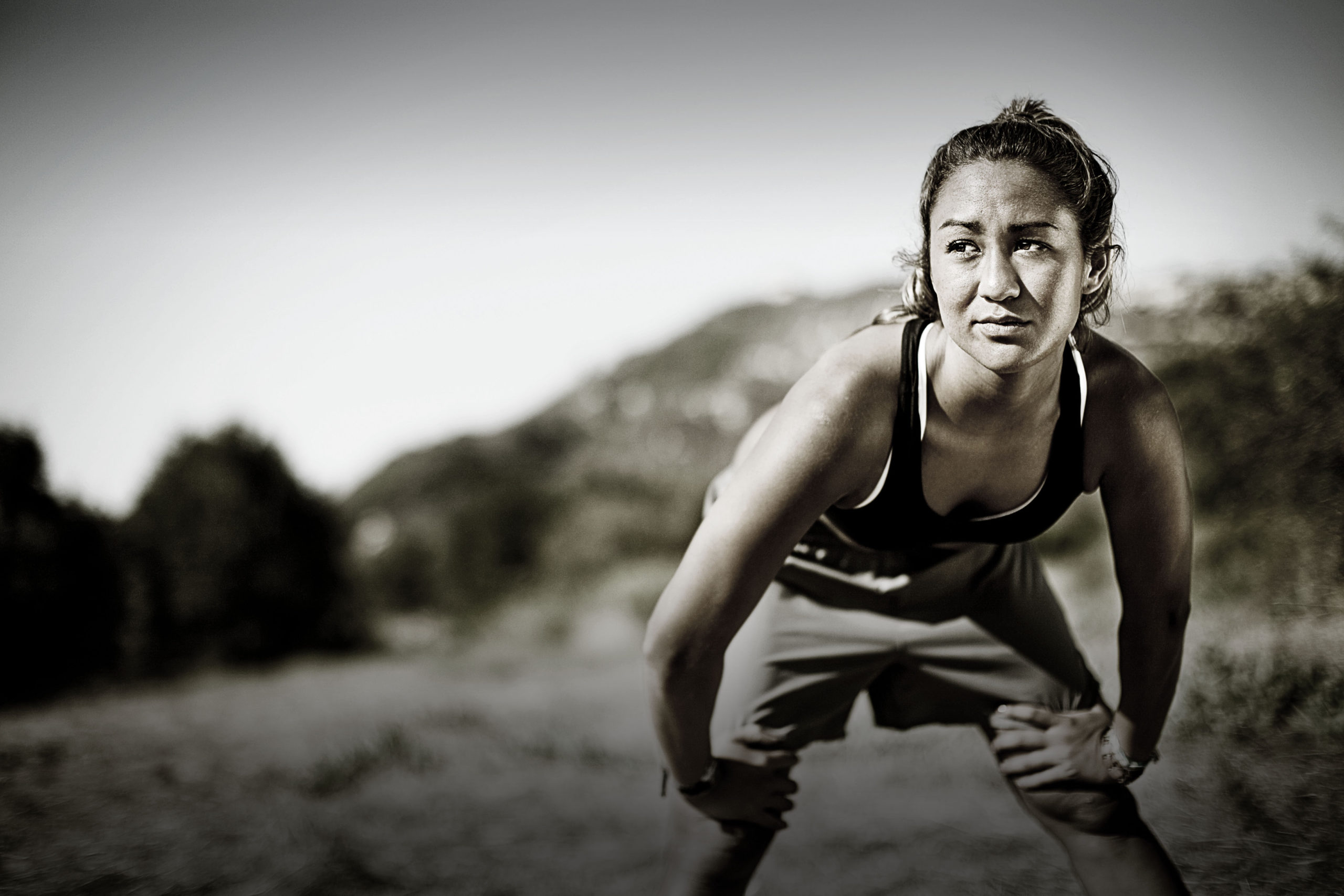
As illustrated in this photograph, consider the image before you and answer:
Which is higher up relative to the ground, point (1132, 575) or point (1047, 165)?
point (1047, 165)

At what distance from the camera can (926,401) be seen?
4.17ft

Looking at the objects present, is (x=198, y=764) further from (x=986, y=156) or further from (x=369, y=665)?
(x=986, y=156)

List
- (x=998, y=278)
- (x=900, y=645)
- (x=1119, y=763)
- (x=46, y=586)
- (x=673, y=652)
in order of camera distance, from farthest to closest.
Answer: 1. (x=46, y=586)
2. (x=900, y=645)
3. (x=1119, y=763)
4. (x=673, y=652)
5. (x=998, y=278)

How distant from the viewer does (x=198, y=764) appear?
3.59m

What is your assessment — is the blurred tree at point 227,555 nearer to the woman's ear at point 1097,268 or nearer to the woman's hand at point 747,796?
the woman's hand at point 747,796

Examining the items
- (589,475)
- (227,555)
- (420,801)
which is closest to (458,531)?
(589,475)

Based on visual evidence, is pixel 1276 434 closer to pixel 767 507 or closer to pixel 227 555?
pixel 767 507

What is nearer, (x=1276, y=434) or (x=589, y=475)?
(x=1276, y=434)

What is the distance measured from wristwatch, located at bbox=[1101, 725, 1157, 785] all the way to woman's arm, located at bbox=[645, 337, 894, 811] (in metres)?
0.71

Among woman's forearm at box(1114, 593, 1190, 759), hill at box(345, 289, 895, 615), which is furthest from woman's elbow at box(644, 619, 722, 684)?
hill at box(345, 289, 895, 615)

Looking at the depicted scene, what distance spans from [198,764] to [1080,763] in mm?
3521

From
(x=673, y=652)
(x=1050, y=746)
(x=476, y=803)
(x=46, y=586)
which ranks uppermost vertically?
(x=46, y=586)

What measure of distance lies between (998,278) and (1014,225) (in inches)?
3.2

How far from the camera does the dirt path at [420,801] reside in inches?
104
